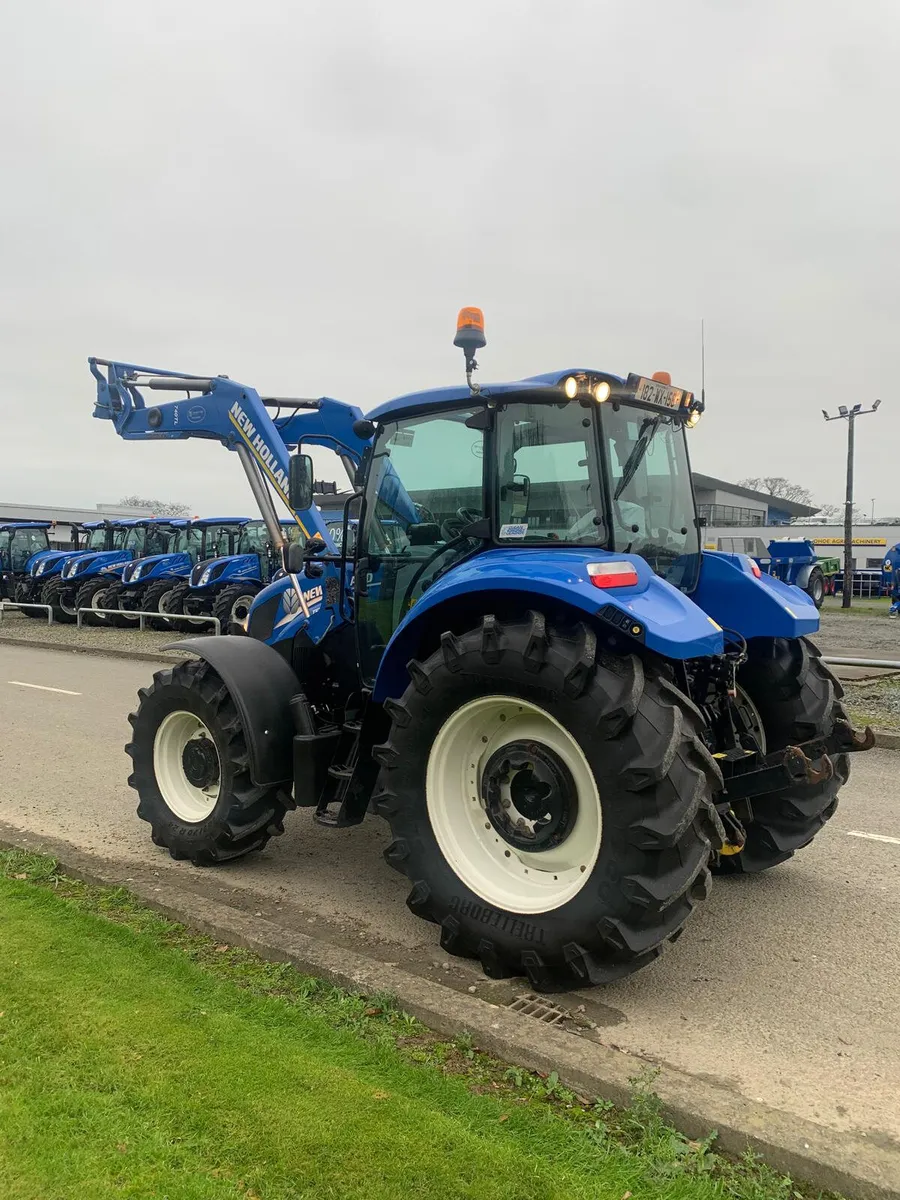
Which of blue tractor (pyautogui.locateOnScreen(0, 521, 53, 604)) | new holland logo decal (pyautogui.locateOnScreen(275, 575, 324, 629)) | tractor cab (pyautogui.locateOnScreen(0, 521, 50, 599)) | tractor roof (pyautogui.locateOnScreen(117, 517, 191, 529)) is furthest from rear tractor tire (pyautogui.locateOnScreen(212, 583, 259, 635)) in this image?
new holland logo decal (pyautogui.locateOnScreen(275, 575, 324, 629))

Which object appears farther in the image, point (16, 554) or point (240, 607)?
→ point (16, 554)

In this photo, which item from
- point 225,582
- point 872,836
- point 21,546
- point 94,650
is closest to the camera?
point 872,836

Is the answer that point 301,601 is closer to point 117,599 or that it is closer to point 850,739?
point 850,739

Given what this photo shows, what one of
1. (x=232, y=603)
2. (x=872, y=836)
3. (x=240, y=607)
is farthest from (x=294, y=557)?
(x=232, y=603)

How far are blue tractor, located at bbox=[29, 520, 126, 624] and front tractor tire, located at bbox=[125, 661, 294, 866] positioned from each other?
1826cm

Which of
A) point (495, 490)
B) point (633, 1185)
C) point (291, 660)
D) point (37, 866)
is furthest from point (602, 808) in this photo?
point (37, 866)

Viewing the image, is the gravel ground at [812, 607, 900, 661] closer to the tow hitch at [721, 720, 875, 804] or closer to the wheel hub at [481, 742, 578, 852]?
the tow hitch at [721, 720, 875, 804]

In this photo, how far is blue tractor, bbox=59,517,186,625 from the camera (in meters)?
22.4

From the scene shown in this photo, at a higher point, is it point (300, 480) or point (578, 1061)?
point (300, 480)

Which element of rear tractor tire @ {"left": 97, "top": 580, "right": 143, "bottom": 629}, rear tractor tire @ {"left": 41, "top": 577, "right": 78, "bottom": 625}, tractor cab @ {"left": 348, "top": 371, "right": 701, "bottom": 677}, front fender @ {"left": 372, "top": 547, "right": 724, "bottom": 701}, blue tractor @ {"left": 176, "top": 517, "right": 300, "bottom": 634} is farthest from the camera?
rear tractor tire @ {"left": 41, "top": 577, "right": 78, "bottom": 625}

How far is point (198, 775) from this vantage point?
4992mm

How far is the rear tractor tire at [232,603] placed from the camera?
1858 cm

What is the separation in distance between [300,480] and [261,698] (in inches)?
46.8

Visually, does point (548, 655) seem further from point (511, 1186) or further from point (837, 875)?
point (837, 875)
